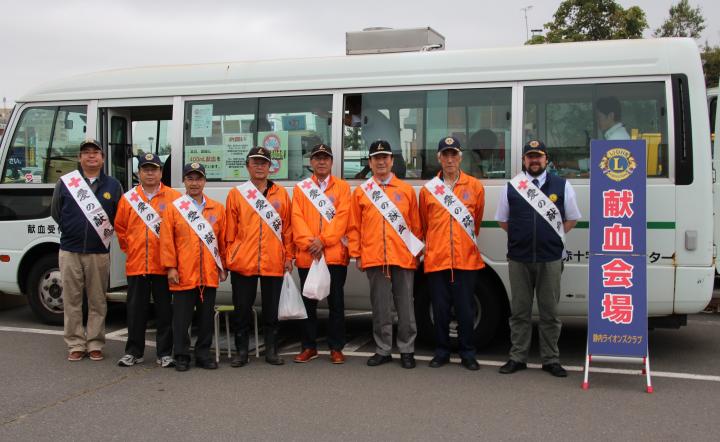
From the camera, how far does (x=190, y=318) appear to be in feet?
19.0

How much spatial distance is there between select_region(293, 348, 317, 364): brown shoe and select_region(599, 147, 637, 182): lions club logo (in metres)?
2.95

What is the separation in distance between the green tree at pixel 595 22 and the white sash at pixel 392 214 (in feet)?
55.4

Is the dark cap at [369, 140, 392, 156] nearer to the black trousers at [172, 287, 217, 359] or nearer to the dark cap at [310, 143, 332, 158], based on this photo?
the dark cap at [310, 143, 332, 158]

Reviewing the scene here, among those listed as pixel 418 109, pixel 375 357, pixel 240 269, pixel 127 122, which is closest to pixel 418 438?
pixel 375 357

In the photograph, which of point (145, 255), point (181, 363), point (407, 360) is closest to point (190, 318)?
point (181, 363)

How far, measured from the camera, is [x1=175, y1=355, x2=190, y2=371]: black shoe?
5.73 metres

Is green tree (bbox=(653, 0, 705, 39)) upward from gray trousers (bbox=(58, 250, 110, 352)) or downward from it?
upward

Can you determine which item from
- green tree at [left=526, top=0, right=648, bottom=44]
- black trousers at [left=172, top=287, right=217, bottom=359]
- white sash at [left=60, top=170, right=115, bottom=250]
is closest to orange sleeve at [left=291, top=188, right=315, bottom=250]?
black trousers at [left=172, top=287, right=217, bottom=359]

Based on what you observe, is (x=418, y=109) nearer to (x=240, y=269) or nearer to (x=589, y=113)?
(x=589, y=113)

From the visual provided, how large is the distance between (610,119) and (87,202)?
4.62 meters

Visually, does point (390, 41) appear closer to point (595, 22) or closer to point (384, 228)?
point (384, 228)

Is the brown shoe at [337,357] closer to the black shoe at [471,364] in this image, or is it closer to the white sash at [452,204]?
the black shoe at [471,364]

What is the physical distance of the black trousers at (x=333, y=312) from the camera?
19.2ft

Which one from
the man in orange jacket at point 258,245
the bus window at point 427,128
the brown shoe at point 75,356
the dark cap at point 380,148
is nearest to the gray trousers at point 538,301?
the bus window at point 427,128
